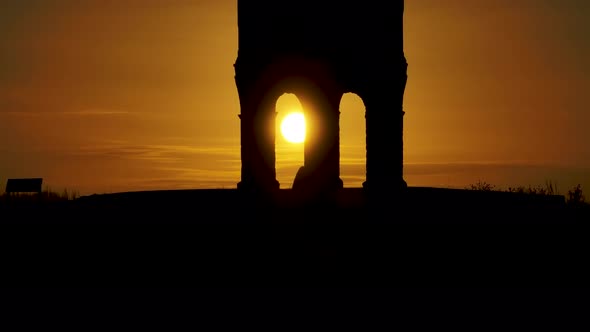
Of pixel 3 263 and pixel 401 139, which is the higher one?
pixel 401 139

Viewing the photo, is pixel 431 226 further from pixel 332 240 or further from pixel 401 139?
pixel 401 139

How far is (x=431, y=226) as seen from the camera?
11.0 metres

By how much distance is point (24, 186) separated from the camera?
19.5m

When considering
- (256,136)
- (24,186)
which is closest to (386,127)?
(256,136)

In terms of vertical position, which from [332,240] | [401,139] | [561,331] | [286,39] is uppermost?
[286,39]

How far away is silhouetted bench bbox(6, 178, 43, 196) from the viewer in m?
19.5

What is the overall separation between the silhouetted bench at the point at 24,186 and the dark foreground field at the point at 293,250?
7.46 metres

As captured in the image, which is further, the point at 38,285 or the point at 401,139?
the point at 401,139

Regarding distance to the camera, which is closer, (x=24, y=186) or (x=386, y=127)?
(x=386, y=127)

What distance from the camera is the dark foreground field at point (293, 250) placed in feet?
35.5

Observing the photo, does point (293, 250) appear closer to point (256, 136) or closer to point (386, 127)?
point (256, 136)

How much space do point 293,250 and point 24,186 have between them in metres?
10.4

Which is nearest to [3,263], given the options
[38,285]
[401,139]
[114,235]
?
[38,285]

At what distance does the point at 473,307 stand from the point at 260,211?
3.75 m
